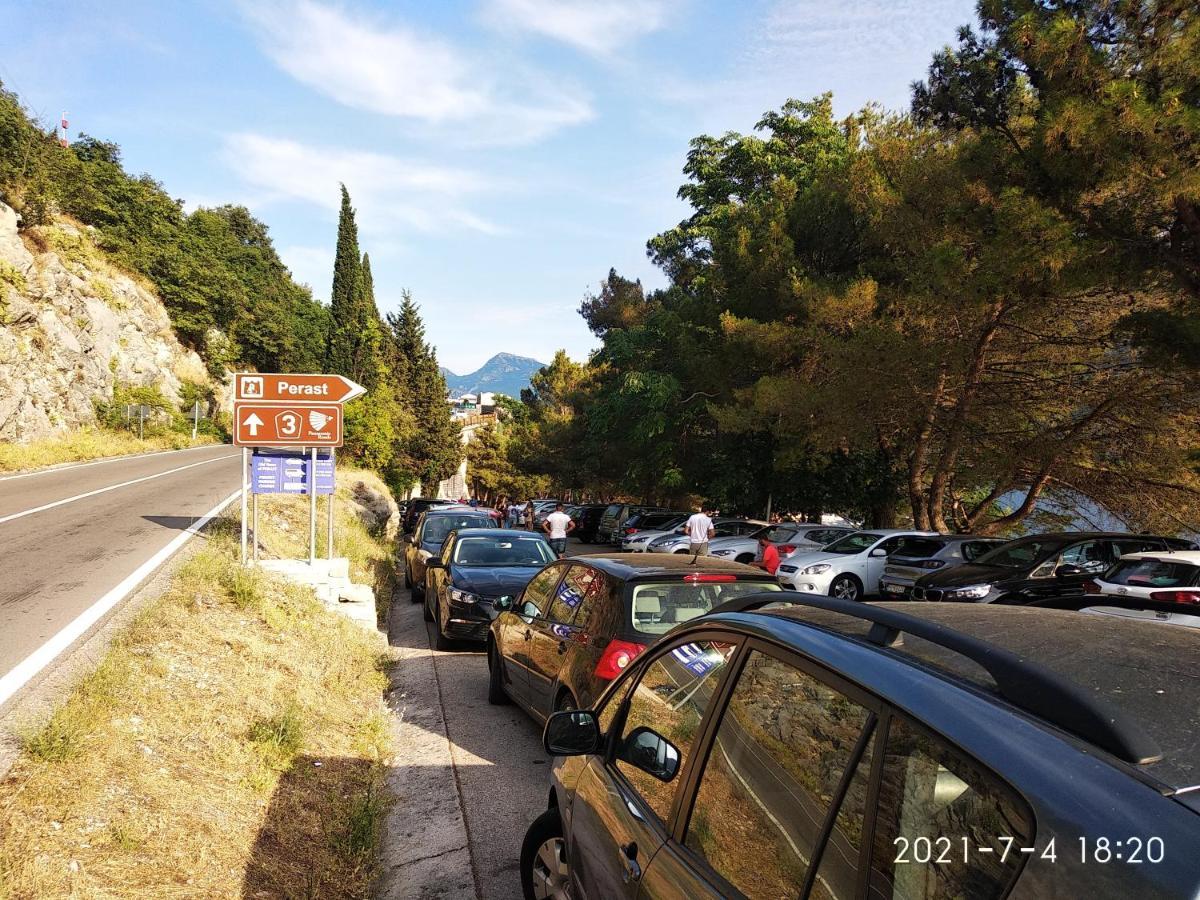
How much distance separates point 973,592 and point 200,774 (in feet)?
36.8

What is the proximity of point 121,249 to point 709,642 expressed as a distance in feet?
184

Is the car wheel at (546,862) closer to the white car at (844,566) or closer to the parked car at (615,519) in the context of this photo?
the white car at (844,566)

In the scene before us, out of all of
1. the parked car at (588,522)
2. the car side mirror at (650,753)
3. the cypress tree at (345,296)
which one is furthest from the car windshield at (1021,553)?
the cypress tree at (345,296)

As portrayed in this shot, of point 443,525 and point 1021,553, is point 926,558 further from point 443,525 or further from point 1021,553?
point 443,525

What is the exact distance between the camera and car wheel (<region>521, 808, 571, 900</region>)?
3.21 metres

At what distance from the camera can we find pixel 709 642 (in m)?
2.47

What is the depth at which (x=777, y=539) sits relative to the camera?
19531 millimetres

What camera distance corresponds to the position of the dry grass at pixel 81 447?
2305 centimetres

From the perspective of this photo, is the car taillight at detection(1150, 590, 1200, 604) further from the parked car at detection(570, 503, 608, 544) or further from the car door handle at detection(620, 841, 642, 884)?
the parked car at detection(570, 503, 608, 544)

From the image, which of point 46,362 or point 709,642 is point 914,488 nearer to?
point 709,642

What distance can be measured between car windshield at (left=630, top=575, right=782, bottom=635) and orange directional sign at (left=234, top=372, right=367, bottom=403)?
6334 millimetres

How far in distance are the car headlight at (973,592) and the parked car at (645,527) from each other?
11767mm

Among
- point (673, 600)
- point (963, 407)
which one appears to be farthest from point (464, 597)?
point (963, 407)

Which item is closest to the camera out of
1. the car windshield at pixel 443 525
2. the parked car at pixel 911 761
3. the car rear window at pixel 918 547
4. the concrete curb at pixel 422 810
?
the parked car at pixel 911 761
